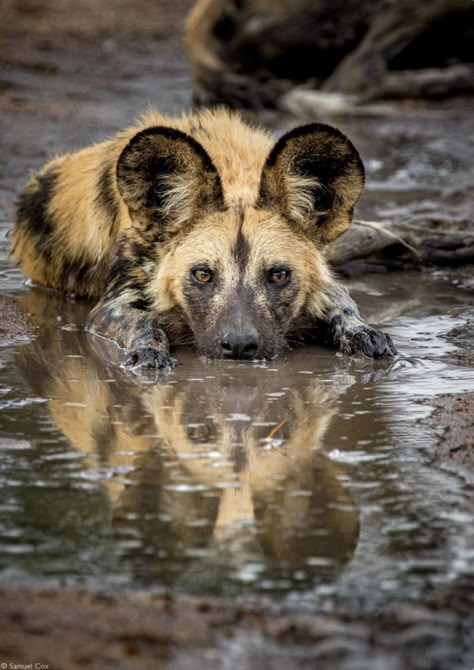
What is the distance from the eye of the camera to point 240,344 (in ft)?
13.8

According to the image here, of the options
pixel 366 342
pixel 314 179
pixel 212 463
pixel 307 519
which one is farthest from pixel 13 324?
pixel 307 519

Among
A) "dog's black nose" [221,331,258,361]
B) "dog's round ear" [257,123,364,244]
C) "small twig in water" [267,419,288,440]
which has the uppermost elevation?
"dog's round ear" [257,123,364,244]

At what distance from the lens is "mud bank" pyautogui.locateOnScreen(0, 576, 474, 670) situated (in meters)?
2.05

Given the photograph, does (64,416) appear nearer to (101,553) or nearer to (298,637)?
(101,553)

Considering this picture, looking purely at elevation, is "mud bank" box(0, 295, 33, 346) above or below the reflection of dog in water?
above

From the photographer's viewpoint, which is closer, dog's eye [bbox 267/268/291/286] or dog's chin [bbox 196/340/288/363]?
dog's chin [bbox 196/340/288/363]

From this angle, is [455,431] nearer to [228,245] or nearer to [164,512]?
[164,512]

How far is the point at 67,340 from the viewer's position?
4.62 metres

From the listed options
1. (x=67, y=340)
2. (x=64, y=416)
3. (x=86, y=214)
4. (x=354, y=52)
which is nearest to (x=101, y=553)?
(x=64, y=416)

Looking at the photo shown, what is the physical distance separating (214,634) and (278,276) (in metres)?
2.50

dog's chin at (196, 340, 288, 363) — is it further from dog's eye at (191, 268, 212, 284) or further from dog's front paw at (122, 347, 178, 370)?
dog's eye at (191, 268, 212, 284)

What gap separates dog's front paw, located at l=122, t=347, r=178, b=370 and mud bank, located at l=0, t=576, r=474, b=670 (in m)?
1.90

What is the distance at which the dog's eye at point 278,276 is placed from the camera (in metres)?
4.48

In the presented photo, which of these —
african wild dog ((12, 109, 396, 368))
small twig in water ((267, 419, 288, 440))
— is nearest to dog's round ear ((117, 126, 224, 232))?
african wild dog ((12, 109, 396, 368))
